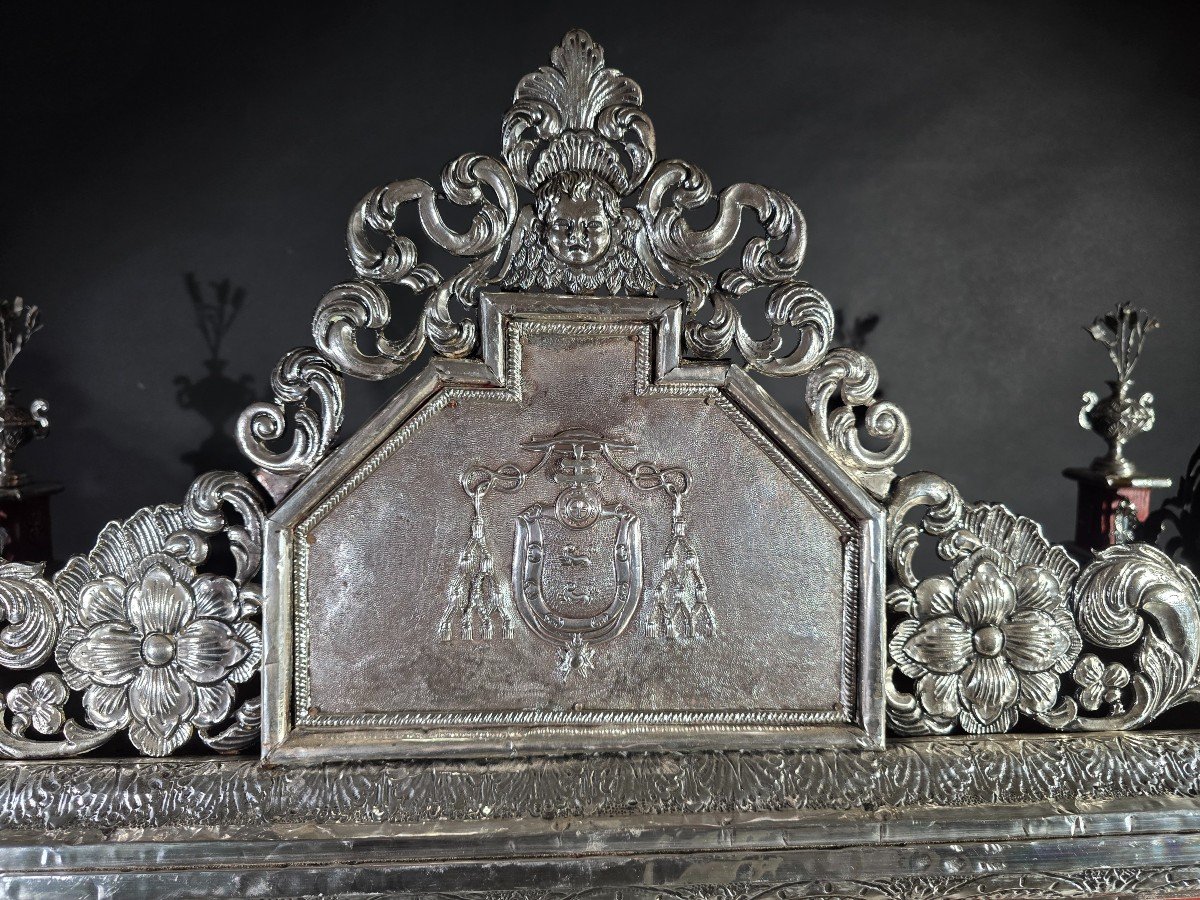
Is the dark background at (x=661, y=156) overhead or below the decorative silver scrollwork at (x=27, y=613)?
overhead

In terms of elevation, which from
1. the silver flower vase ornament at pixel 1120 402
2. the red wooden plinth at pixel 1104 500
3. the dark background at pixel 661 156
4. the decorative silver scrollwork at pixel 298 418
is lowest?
the red wooden plinth at pixel 1104 500

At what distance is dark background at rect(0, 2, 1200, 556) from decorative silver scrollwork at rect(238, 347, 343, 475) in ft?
3.58

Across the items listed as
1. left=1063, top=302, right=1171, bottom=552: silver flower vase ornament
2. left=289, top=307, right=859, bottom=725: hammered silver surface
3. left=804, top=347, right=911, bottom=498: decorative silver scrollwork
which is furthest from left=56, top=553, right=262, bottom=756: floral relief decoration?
left=1063, top=302, right=1171, bottom=552: silver flower vase ornament

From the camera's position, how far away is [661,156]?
2.41 m

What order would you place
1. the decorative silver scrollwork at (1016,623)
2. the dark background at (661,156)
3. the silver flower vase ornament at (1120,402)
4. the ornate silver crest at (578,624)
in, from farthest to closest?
the dark background at (661,156), the silver flower vase ornament at (1120,402), the decorative silver scrollwork at (1016,623), the ornate silver crest at (578,624)

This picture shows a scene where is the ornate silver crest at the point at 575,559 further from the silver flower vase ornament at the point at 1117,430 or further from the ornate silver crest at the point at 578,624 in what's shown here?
the silver flower vase ornament at the point at 1117,430

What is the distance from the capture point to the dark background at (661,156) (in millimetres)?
2408

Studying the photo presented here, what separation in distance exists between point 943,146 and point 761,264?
4.53ft

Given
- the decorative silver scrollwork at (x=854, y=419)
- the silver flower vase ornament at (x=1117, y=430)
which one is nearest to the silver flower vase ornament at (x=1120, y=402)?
the silver flower vase ornament at (x=1117, y=430)

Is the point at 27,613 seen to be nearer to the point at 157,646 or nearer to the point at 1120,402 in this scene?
the point at 157,646

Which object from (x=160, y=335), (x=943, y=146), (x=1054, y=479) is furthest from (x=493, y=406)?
(x=1054, y=479)

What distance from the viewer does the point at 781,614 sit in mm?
1524

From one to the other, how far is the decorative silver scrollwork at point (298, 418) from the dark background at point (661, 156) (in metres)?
1.09

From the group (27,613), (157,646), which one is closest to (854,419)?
(157,646)
